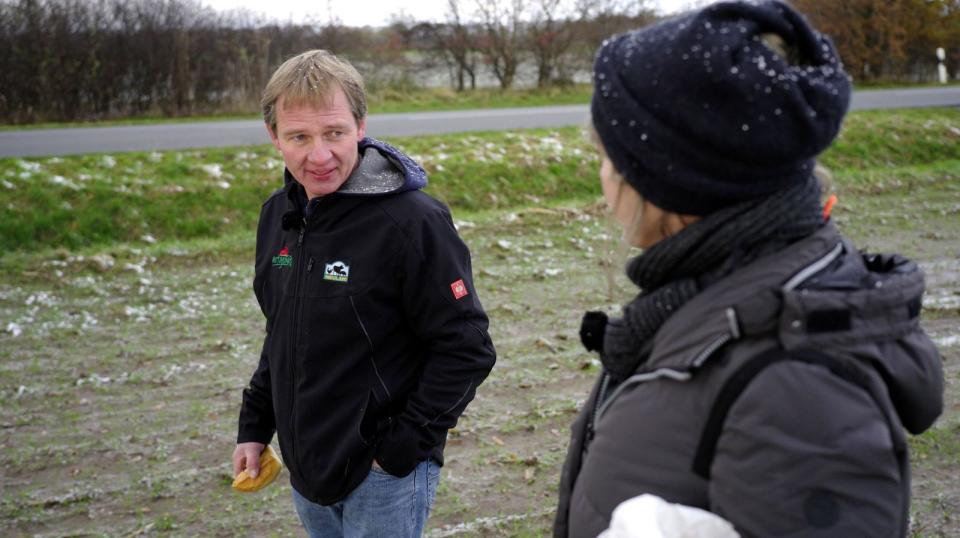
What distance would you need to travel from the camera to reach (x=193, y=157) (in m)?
10.6

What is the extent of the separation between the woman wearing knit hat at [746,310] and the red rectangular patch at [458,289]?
92 cm

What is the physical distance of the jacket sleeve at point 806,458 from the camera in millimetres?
1271

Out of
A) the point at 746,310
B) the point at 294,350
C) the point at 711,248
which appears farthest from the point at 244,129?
the point at 746,310

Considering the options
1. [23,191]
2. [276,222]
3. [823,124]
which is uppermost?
[823,124]

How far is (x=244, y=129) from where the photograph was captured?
535 inches

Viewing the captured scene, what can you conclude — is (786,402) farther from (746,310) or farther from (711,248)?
(711,248)

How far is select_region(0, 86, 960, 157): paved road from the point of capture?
38.4ft

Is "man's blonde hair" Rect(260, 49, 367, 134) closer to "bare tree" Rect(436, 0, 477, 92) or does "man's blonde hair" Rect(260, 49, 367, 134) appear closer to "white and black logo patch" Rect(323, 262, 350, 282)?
"white and black logo patch" Rect(323, 262, 350, 282)

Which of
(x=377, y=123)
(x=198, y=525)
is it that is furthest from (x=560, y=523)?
(x=377, y=123)

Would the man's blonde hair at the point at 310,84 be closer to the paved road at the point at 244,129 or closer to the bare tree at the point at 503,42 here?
the paved road at the point at 244,129

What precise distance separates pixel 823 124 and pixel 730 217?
0.20 metres

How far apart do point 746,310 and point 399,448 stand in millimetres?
1259

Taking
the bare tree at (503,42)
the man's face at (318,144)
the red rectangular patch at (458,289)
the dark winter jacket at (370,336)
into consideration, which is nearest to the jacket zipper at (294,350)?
the dark winter jacket at (370,336)

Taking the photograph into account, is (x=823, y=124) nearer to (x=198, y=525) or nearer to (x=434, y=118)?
(x=198, y=525)
